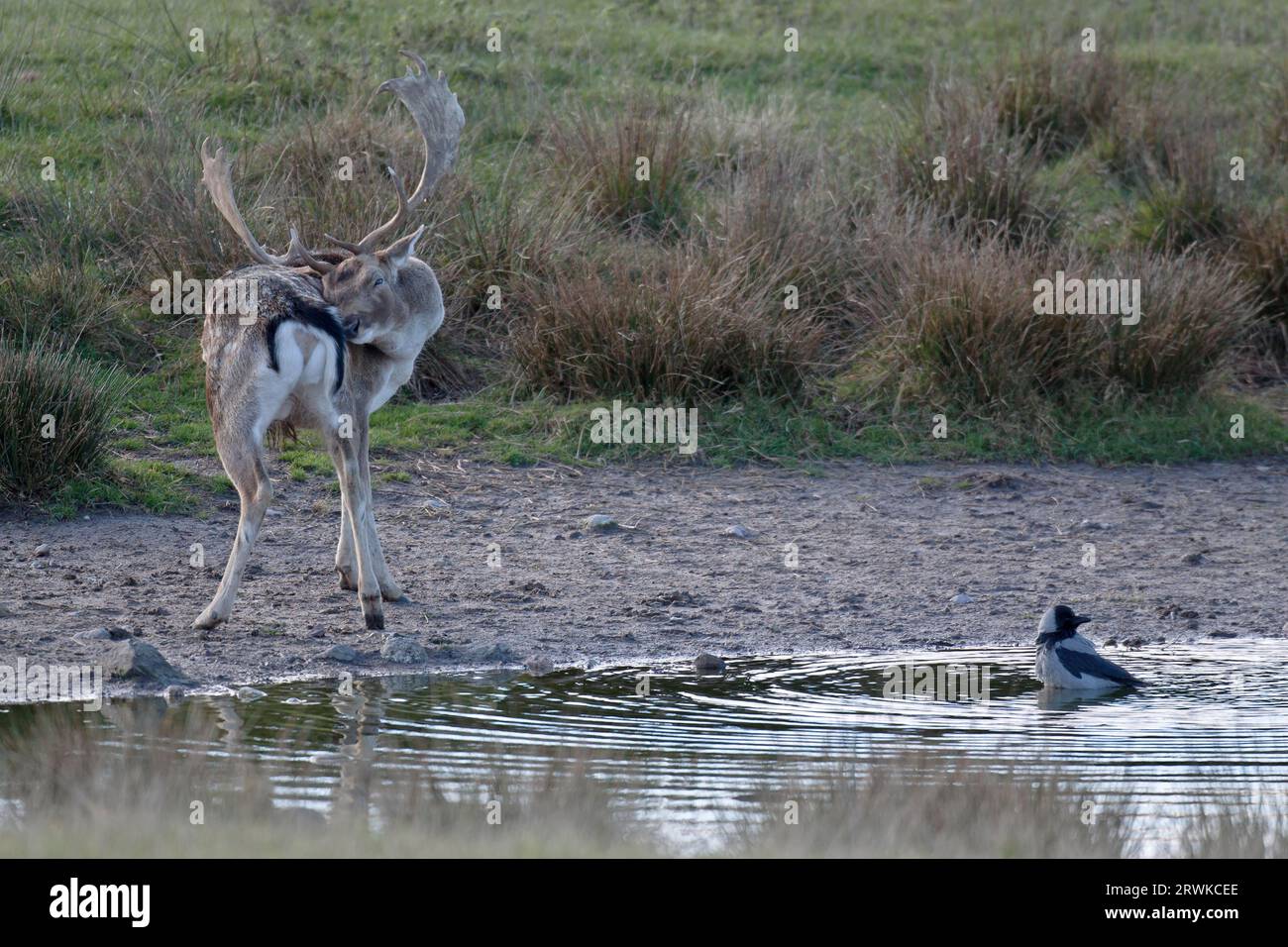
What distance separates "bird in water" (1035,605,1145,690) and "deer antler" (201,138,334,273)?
3450 mm

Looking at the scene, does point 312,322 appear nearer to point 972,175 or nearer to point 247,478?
point 247,478

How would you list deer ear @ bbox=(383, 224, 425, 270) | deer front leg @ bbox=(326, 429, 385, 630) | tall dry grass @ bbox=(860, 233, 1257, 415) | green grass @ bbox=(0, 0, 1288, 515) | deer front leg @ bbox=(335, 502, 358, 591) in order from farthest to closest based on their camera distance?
tall dry grass @ bbox=(860, 233, 1257, 415) → green grass @ bbox=(0, 0, 1288, 515) → deer front leg @ bbox=(335, 502, 358, 591) → deer ear @ bbox=(383, 224, 425, 270) → deer front leg @ bbox=(326, 429, 385, 630)

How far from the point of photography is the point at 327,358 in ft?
22.8

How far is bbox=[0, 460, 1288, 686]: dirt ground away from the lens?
7.33 metres

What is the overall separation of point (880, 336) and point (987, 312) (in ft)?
2.43

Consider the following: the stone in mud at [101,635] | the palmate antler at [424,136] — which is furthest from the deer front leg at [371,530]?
the stone in mud at [101,635]

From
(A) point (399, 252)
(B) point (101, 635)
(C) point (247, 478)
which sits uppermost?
(A) point (399, 252)

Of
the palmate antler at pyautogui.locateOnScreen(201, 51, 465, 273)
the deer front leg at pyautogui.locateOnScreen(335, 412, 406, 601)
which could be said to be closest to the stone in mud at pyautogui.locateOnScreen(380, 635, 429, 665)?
the deer front leg at pyautogui.locateOnScreen(335, 412, 406, 601)

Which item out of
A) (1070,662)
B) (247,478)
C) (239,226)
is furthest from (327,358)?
(1070,662)

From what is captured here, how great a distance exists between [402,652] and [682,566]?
1.92m

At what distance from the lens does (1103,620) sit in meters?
7.87

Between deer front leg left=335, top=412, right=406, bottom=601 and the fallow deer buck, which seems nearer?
the fallow deer buck

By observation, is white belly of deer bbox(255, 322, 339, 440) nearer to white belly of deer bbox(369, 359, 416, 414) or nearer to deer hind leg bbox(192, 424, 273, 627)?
deer hind leg bbox(192, 424, 273, 627)

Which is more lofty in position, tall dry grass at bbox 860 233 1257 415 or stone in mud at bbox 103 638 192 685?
tall dry grass at bbox 860 233 1257 415
